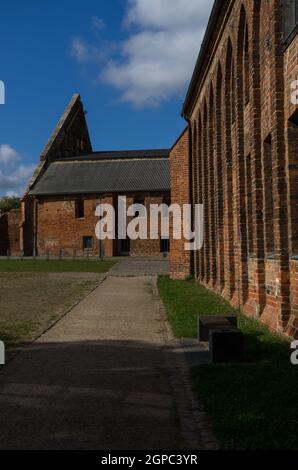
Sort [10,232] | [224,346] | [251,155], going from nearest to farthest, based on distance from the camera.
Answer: [224,346] < [251,155] < [10,232]

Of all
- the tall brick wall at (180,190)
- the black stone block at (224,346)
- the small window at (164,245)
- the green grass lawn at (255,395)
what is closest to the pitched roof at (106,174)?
the small window at (164,245)

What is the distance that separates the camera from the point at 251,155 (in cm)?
1135

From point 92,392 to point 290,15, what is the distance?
22.1 ft

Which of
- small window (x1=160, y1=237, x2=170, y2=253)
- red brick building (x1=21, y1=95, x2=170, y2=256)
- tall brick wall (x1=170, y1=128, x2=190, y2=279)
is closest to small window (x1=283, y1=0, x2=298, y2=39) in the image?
tall brick wall (x1=170, y1=128, x2=190, y2=279)

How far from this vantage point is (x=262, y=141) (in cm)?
1073

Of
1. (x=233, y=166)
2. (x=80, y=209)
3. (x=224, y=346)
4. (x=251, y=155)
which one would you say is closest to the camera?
(x=224, y=346)

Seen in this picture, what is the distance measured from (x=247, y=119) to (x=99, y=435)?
9.10 m

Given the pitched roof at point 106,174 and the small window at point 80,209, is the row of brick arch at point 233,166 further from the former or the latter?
the small window at point 80,209

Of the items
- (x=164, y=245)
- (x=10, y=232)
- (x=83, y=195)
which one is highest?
(x=83, y=195)

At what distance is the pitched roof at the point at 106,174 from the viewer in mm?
51688

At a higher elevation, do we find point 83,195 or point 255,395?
point 83,195

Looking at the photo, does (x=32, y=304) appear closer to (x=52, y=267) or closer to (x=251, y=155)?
(x=251, y=155)

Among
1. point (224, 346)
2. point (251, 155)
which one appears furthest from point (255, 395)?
point (251, 155)

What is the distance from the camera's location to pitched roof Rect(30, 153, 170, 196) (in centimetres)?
5169
